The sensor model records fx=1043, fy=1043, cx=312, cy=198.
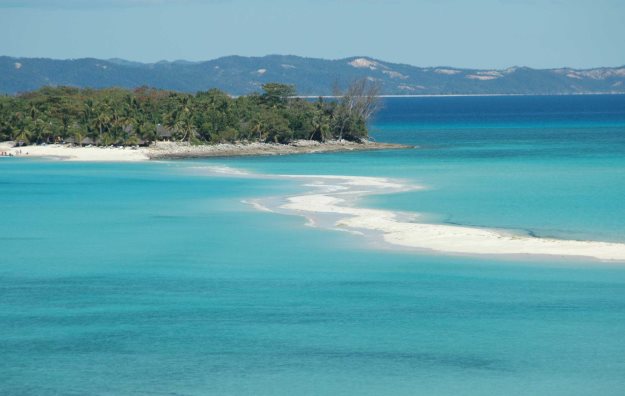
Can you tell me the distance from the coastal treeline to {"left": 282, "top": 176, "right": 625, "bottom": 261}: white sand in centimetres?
4132

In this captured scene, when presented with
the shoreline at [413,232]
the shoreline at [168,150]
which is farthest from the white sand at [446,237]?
the shoreline at [168,150]

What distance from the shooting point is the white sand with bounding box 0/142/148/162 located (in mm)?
76812

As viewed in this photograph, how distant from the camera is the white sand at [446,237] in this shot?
1231 inches

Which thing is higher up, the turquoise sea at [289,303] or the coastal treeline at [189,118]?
the coastal treeline at [189,118]

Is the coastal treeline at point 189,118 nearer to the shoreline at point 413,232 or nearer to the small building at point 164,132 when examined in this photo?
the small building at point 164,132

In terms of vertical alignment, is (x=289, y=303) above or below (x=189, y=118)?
below

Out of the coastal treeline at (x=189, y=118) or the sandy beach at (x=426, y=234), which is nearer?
the sandy beach at (x=426, y=234)

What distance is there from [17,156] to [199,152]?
1375 centimetres

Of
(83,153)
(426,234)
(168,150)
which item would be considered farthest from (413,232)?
(83,153)

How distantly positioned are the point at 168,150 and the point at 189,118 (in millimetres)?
6237

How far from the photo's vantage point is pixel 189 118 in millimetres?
86188

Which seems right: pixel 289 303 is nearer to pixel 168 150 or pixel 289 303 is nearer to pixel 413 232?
pixel 413 232

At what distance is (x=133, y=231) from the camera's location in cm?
3731

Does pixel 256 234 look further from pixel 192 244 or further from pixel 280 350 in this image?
pixel 280 350
